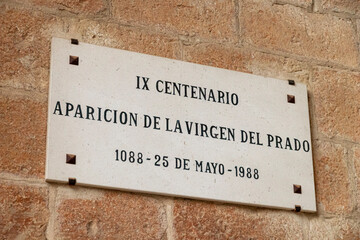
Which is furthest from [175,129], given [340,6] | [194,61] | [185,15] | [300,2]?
[340,6]

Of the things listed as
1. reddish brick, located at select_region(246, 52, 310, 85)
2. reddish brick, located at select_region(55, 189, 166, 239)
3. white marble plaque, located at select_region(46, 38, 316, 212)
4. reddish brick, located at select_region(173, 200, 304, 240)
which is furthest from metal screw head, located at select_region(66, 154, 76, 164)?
reddish brick, located at select_region(246, 52, 310, 85)

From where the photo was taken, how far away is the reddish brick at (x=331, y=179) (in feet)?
11.8

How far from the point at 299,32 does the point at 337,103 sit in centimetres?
35

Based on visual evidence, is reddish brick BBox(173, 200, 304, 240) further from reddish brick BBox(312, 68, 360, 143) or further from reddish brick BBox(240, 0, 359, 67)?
reddish brick BBox(240, 0, 359, 67)

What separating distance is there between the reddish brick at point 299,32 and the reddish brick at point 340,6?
4 centimetres

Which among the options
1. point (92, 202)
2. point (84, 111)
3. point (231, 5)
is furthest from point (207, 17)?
point (92, 202)

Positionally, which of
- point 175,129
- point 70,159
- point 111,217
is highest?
point 175,129

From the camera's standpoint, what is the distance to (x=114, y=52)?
11.3 feet

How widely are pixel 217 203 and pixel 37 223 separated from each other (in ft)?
2.26

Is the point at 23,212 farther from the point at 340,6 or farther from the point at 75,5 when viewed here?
the point at 340,6

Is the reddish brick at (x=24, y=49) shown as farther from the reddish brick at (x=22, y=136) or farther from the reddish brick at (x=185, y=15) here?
the reddish brick at (x=185, y=15)

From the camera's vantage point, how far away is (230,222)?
3.37m

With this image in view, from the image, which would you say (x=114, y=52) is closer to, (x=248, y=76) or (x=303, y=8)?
(x=248, y=76)

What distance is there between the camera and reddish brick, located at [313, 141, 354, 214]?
358 centimetres
